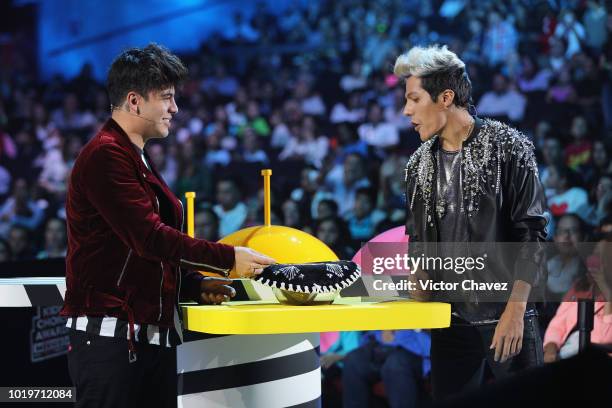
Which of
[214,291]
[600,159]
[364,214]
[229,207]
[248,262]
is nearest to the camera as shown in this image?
[248,262]

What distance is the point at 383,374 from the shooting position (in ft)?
16.9

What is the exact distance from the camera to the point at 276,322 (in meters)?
2.45

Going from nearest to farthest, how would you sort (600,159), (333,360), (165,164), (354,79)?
(333,360) → (600,159) → (165,164) → (354,79)

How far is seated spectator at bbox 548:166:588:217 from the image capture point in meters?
6.48

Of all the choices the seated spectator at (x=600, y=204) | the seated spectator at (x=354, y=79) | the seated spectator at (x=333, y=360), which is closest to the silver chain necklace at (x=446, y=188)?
the seated spectator at (x=333, y=360)

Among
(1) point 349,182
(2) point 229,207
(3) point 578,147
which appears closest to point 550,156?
(3) point 578,147

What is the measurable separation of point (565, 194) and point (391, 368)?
224cm

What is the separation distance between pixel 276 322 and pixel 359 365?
2.83 metres

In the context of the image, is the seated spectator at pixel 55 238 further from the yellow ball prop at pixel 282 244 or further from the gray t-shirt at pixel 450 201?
the gray t-shirt at pixel 450 201

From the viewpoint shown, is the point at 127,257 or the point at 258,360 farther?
the point at 258,360

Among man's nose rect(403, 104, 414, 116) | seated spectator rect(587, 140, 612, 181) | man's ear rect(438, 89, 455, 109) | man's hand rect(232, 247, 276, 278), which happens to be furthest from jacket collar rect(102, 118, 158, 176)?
seated spectator rect(587, 140, 612, 181)

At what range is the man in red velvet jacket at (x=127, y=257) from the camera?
7.94 ft

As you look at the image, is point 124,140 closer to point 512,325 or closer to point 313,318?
point 313,318

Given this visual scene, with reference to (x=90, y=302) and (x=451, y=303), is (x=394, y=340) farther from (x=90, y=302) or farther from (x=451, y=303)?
(x=90, y=302)
